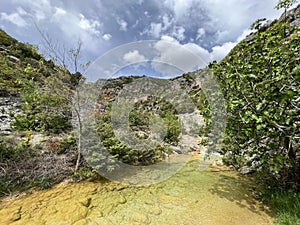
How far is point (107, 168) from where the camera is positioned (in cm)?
410

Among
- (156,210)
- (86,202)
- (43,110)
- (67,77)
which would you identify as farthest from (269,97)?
(43,110)

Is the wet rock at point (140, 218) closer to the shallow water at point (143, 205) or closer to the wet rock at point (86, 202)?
the shallow water at point (143, 205)

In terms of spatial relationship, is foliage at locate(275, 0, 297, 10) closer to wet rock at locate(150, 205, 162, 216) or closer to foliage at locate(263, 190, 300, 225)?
foliage at locate(263, 190, 300, 225)

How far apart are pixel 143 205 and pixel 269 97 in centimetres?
264

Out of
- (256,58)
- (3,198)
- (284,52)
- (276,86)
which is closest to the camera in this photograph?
(276,86)

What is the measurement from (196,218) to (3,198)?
11.7 feet

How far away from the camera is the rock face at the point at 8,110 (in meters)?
5.57

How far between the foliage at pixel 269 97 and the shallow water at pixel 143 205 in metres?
0.83

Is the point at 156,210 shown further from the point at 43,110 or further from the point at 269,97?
the point at 43,110

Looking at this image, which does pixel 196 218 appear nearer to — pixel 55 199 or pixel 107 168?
pixel 107 168

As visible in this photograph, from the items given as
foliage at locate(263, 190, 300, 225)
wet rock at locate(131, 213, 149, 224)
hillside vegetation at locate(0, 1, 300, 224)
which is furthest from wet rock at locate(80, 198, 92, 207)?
Answer: foliage at locate(263, 190, 300, 225)

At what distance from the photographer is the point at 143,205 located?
302 centimetres

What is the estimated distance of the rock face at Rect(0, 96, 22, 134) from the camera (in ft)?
18.3

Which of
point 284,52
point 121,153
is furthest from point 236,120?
point 121,153
